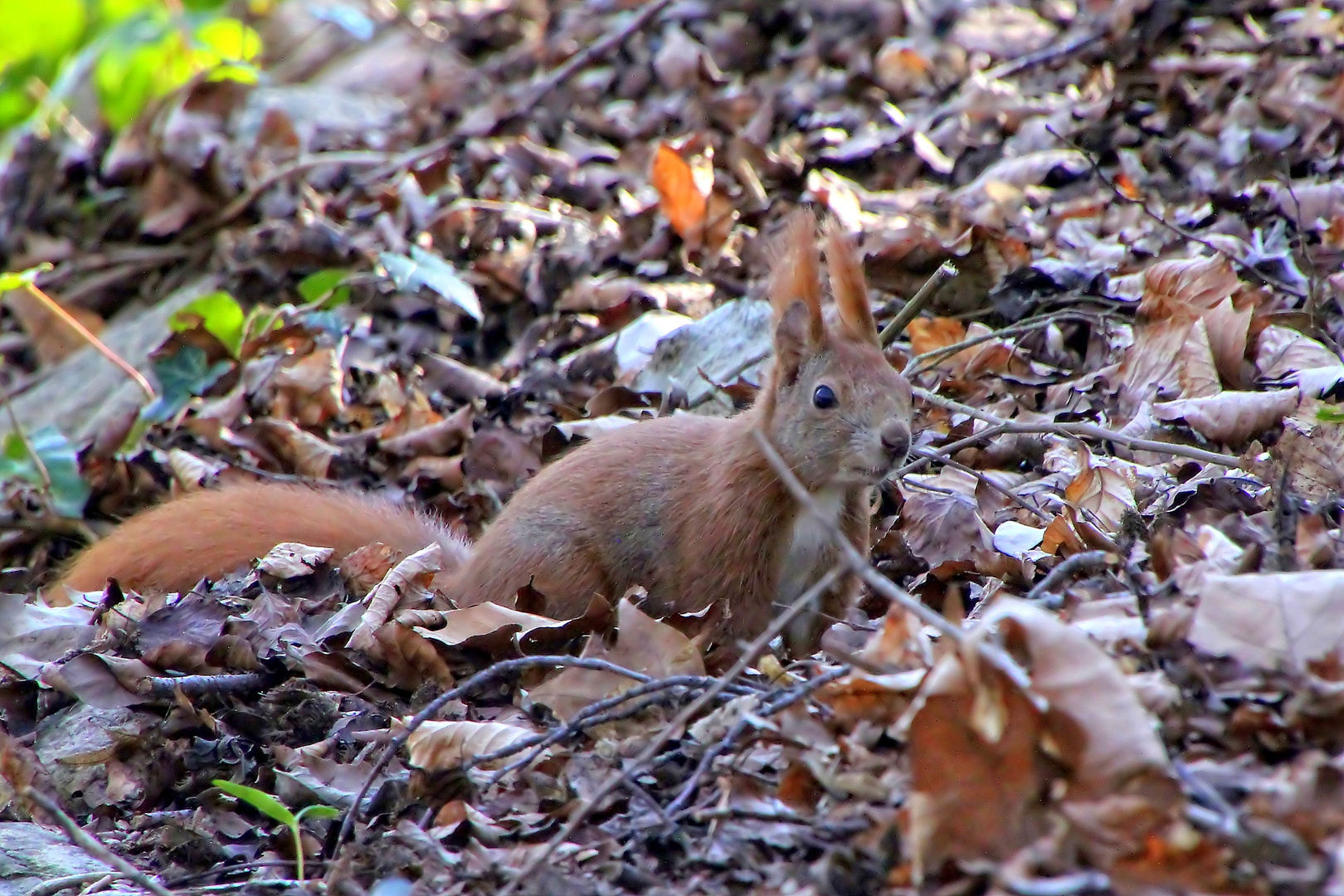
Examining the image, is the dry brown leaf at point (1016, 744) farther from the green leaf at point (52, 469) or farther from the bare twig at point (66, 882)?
the green leaf at point (52, 469)

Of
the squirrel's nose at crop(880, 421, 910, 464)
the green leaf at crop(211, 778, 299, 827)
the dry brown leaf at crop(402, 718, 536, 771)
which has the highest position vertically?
the squirrel's nose at crop(880, 421, 910, 464)

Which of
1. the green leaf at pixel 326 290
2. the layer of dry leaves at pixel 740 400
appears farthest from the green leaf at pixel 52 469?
the green leaf at pixel 326 290

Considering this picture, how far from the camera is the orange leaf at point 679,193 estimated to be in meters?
5.00

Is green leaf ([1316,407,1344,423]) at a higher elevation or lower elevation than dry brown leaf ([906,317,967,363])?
higher

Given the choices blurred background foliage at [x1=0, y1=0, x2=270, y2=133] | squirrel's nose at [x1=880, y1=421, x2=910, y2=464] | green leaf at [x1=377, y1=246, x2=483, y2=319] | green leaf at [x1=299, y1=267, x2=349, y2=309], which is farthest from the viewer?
blurred background foliage at [x1=0, y1=0, x2=270, y2=133]

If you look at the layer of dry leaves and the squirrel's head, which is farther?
the squirrel's head

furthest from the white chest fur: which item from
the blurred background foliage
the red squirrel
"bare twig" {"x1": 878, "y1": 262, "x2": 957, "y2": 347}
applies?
the blurred background foliage

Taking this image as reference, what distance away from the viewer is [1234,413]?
3.30m

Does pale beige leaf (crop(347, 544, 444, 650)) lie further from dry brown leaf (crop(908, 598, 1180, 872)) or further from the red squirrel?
dry brown leaf (crop(908, 598, 1180, 872))

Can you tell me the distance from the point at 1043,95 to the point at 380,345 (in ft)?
9.48

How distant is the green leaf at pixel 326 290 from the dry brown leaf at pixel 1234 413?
308cm

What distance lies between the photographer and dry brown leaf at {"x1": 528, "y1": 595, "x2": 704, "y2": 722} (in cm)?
271

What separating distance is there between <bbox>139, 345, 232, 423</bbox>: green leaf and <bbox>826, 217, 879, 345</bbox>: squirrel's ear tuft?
8.70ft

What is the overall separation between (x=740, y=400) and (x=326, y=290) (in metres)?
1.82
